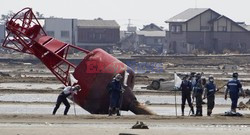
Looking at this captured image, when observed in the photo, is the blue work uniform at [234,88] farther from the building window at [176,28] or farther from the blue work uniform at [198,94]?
the building window at [176,28]

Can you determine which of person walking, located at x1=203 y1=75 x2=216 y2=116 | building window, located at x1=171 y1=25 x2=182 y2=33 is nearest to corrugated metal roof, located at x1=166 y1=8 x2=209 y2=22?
building window, located at x1=171 y1=25 x2=182 y2=33

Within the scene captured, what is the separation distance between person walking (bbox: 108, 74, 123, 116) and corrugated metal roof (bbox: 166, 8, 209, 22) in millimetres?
90453

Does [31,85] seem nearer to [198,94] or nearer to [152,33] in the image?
[198,94]

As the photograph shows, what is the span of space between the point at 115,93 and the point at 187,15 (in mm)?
94653

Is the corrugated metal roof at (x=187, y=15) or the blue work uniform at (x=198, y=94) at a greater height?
the corrugated metal roof at (x=187, y=15)

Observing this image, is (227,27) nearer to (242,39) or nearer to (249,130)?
(242,39)

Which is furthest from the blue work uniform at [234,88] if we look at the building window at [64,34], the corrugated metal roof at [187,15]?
the building window at [64,34]

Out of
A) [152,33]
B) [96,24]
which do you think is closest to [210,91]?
[96,24]

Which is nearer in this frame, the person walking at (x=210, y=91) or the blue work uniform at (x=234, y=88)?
the blue work uniform at (x=234, y=88)

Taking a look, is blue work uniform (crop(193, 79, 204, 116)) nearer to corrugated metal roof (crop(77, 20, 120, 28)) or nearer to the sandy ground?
the sandy ground

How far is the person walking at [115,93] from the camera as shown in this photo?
34.6 m

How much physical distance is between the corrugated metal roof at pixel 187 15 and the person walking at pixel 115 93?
9045 cm

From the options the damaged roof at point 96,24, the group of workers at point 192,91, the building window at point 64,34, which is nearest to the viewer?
the group of workers at point 192,91

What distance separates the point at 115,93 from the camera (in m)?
34.7
